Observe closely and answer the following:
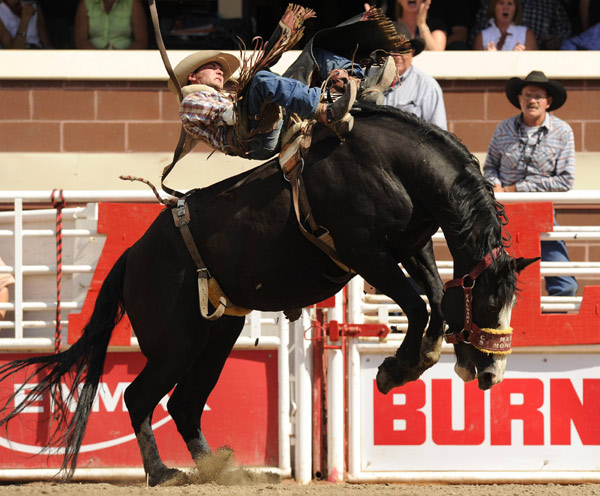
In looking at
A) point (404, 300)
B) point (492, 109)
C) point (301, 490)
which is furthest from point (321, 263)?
point (492, 109)

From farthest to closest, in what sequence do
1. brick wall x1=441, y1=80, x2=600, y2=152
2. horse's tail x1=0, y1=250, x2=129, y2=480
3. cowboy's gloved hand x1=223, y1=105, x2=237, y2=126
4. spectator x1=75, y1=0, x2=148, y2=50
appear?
1. spectator x1=75, y1=0, x2=148, y2=50
2. brick wall x1=441, y1=80, x2=600, y2=152
3. horse's tail x1=0, y1=250, x2=129, y2=480
4. cowboy's gloved hand x1=223, y1=105, x2=237, y2=126

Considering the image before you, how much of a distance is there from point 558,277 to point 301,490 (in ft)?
7.38

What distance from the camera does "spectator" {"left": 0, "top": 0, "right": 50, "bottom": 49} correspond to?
9062mm

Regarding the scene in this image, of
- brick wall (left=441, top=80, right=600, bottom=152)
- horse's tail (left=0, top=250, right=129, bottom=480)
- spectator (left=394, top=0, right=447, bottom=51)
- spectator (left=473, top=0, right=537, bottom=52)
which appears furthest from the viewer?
spectator (left=473, top=0, right=537, bottom=52)

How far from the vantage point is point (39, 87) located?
28.4 feet

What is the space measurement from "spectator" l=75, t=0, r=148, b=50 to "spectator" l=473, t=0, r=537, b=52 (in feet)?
9.21

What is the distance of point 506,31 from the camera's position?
28.6 feet

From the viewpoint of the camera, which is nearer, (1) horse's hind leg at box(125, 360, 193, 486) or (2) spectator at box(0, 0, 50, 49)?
(1) horse's hind leg at box(125, 360, 193, 486)

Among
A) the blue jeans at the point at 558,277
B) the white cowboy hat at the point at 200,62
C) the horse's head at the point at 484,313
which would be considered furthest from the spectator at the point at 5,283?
the blue jeans at the point at 558,277

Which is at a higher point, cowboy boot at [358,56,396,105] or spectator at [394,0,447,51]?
spectator at [394,0,447,51]

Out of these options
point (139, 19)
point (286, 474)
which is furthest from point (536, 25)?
point (286, 474)

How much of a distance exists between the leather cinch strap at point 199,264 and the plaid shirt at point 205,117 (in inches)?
16.5

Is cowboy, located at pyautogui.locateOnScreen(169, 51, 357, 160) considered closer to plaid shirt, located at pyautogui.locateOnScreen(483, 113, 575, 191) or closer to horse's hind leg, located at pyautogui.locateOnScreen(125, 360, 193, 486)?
horse's hind leg, located at pyautogui.locateOnScreen(125, 360, 193, 486)

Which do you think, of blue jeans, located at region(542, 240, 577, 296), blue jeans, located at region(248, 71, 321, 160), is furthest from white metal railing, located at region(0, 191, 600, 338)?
blue jeans, located at region(248, 71, 321, 160)
